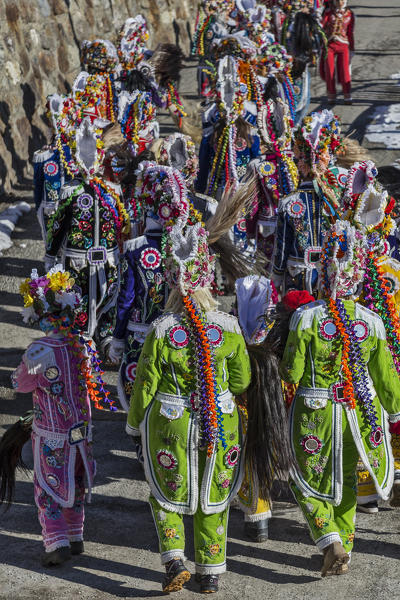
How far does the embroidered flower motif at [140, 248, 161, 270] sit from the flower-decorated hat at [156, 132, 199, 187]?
42.0 inches

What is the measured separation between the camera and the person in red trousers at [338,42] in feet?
50.0

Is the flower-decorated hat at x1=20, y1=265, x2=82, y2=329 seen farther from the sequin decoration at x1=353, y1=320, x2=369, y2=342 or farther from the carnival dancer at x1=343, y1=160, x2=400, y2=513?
the carnival dancer at x1=343, y1=160, x2=400, y2=513

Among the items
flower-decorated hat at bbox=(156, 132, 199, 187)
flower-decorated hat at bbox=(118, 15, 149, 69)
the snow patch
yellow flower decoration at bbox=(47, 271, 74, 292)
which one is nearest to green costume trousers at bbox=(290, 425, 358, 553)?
yellow flower decoration at bbox=(47, 271, 74, 292)

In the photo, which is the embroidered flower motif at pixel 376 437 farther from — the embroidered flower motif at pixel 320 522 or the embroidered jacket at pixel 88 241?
the embroidered jacket at pixel 88 241

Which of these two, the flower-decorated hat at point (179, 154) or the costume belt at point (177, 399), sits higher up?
the flower-decorated hat at point (179, 154)

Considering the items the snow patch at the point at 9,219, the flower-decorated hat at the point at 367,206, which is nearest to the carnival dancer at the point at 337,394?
the flower-decorated hat at the point at 367,206

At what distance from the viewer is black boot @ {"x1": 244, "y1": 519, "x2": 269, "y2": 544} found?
582 centimetres

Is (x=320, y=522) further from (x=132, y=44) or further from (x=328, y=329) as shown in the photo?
(x=132, y=44)

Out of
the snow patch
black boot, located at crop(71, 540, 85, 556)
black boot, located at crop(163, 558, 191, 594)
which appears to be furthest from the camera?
the snow patch

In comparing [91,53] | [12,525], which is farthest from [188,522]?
[91,53]

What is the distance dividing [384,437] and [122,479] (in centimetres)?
190

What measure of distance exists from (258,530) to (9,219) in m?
6.94

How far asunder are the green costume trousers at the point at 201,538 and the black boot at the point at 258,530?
0.59 meters

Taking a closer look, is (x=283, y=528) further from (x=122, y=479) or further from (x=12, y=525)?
(x=12, y=525)
